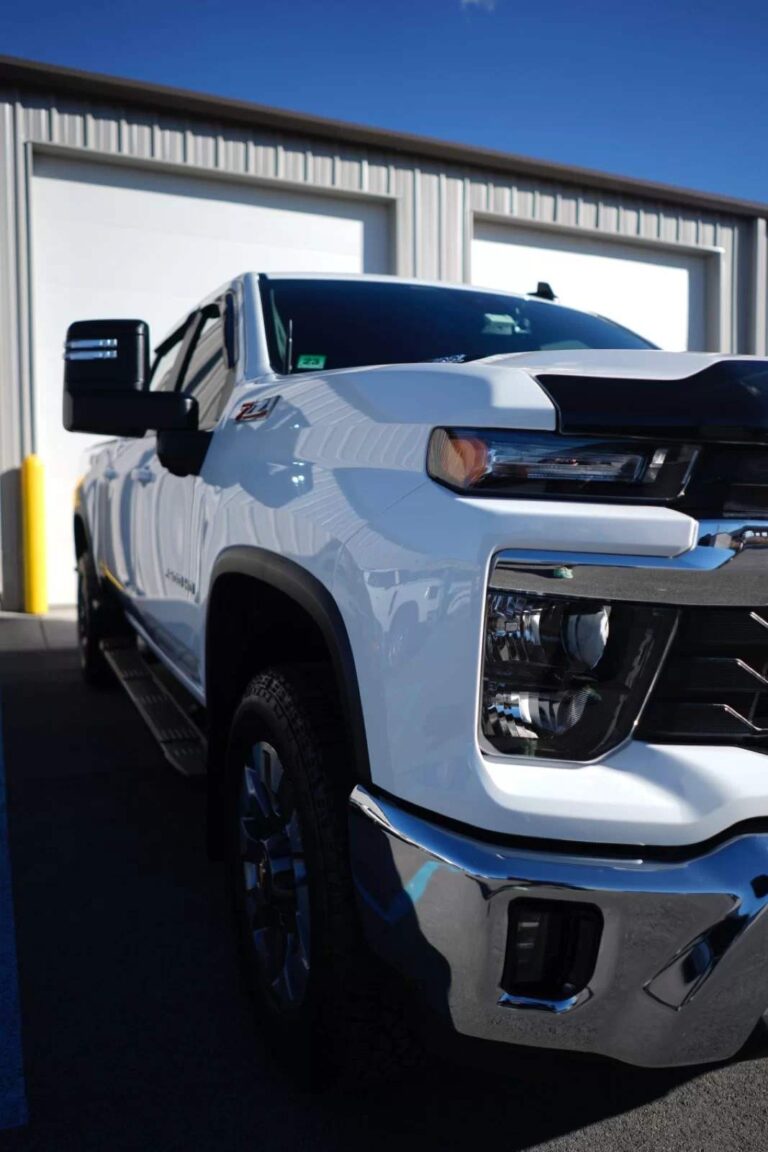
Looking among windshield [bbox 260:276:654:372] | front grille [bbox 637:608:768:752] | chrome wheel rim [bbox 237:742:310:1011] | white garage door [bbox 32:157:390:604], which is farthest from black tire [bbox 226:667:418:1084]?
white garage door [bbox 32:157:390:604]

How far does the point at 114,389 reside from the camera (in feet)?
8.19

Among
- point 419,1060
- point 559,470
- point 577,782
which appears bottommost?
point 419,1060

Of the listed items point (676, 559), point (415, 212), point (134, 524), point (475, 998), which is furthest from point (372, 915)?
point (415, 212)

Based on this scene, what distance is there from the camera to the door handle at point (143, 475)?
11.4 ft

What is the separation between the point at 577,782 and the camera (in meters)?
1.37

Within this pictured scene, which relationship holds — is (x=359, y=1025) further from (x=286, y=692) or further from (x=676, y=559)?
(x=676, y=559)

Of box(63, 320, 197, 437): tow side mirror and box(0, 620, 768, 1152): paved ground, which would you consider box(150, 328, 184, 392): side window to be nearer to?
box(63, 320, 197, 437): tow side mirror

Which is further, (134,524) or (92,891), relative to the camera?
(134,524)

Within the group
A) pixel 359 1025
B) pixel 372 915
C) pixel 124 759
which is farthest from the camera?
pixel 124 759

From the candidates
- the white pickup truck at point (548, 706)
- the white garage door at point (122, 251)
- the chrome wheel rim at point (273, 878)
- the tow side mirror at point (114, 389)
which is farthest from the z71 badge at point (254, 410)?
the white garage door at point (122, 251)

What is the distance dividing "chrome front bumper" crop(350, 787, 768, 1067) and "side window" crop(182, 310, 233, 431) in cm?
167

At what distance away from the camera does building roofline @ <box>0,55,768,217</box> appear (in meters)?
8.38

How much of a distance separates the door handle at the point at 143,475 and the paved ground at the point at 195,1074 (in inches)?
49.2

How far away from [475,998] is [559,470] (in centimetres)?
74
